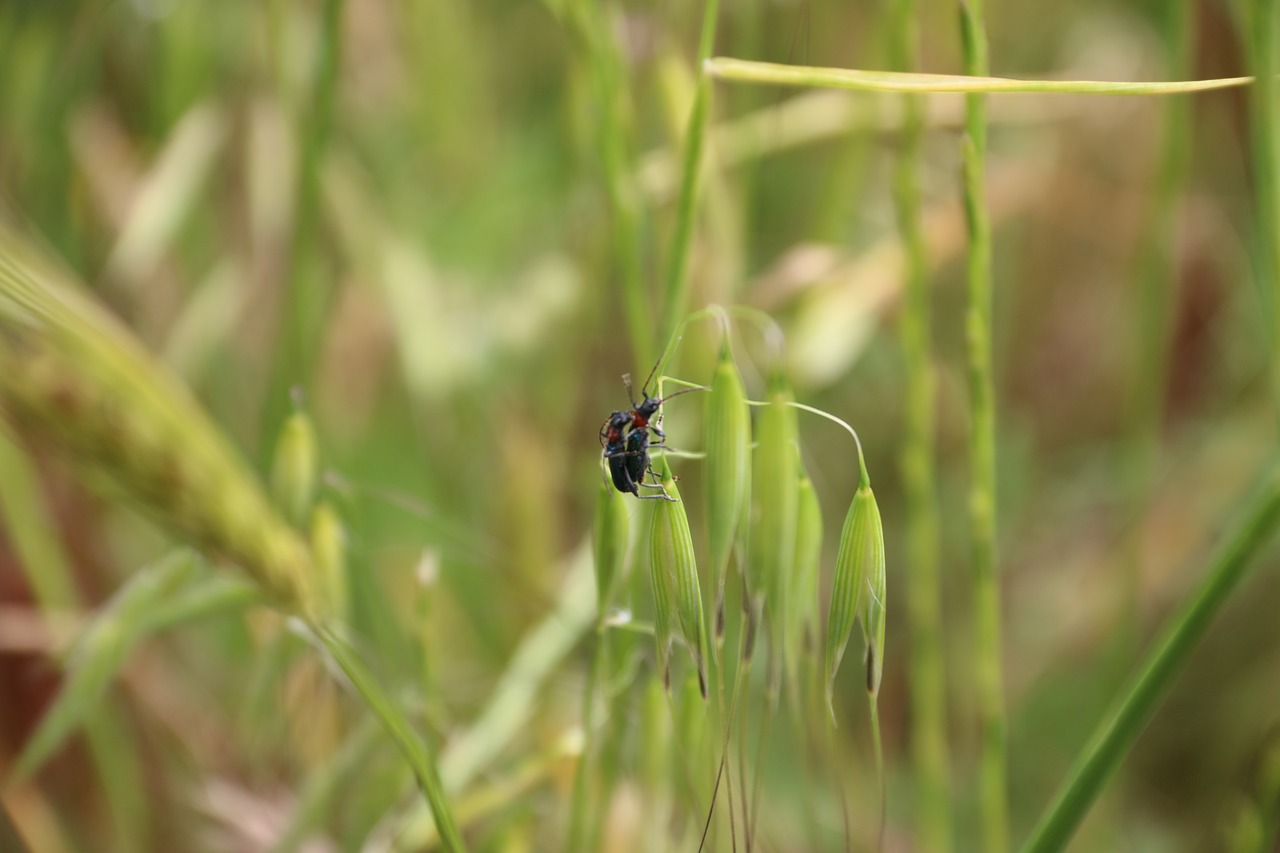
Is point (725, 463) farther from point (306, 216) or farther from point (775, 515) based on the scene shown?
point (306, 216)

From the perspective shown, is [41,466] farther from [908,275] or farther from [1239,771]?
[1239,771]

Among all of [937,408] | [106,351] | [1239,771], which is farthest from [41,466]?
[1239,771]

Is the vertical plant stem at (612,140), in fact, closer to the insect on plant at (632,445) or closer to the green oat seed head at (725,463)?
the insect on plant at (632,445)

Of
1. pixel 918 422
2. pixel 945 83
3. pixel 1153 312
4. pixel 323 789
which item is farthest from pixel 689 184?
pixel 1153 312

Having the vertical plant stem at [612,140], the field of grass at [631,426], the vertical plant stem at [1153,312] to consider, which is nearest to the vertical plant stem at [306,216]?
the field of grass at [631,426]

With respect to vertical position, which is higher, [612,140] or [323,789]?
[612,140]

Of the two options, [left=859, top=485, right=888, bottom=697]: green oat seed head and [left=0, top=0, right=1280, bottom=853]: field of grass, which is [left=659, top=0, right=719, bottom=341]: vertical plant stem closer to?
[left=0, top=0, right=1280, bottom=853]: field of grass
